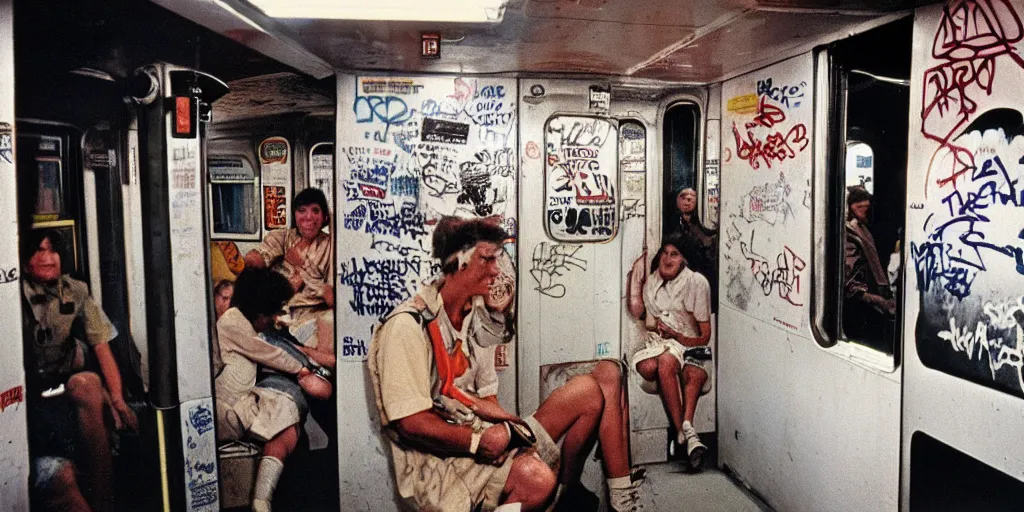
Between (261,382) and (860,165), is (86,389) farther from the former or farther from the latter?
(860,165)

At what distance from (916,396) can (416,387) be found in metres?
2.75

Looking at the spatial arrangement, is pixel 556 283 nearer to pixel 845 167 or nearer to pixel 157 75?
pixel 845 167

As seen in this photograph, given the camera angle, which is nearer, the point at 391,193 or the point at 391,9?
the point at 391,9

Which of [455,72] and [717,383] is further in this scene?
[717,383]

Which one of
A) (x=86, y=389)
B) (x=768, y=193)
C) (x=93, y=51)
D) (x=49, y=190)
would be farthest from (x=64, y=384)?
(x=768, y=193)

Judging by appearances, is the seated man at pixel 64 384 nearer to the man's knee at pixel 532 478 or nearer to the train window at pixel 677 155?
the man's knee at pixel 532 478

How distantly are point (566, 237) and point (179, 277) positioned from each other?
8.40 ft

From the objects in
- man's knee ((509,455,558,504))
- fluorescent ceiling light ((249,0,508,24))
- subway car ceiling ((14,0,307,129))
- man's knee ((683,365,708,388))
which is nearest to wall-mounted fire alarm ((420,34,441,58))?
fluorescent ceiling light ((249,0,508,24))

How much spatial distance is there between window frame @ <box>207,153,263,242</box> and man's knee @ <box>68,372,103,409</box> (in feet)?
3.96

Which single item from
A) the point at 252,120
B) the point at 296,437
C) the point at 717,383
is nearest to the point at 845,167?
the point at 717,383

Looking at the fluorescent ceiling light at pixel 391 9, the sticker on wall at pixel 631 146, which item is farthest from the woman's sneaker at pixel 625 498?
the fluorescent ceiling light at pixel 391 9

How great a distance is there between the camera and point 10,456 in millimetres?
2545

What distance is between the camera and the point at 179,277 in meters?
3.72

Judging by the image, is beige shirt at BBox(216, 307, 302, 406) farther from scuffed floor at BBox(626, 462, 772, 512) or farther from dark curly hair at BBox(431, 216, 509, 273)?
scuffed floor at BBox(626, 462, 772, 512)
